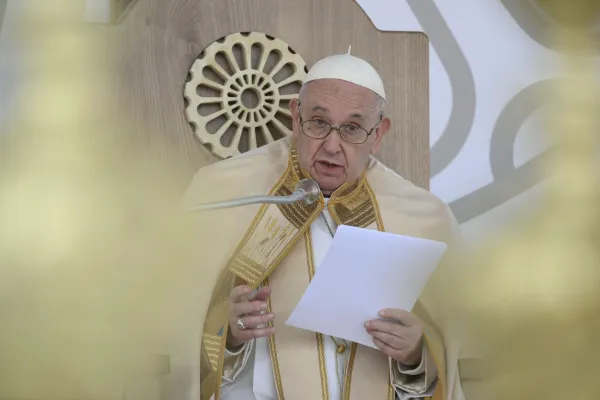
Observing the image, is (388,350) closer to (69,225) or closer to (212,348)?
(212,348)

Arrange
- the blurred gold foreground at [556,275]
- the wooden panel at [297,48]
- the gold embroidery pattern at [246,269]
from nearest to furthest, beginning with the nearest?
Result: 1. the blurred gold foreground at [556,275]
2. the gold embroidery pattern at [246,269]
3. the wooden panel at [297,48]

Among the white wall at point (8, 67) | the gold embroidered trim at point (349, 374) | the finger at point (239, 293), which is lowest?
the gold embroidered trim at point (349, 374)

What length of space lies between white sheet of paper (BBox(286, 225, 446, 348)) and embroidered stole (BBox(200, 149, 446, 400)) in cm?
17

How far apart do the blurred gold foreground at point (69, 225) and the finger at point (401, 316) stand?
96cm

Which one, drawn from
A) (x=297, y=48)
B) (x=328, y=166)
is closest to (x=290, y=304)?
(x=328, y=166)

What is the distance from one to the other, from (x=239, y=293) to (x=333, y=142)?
483 millimetres

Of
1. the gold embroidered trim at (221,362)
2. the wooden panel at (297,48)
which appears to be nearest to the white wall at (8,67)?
the gold embroidered trim at (221,362)

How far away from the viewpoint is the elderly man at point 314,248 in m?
1.54

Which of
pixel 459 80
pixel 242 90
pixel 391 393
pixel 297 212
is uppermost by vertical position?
pixel 459 80

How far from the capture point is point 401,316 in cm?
148

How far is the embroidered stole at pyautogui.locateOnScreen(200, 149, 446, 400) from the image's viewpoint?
1.56 meters

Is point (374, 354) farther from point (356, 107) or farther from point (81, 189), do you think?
point (81, 189)

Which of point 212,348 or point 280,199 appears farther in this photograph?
point 212,348

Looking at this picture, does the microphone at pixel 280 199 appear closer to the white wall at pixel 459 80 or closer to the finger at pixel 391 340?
the finger at pixel 391 340
